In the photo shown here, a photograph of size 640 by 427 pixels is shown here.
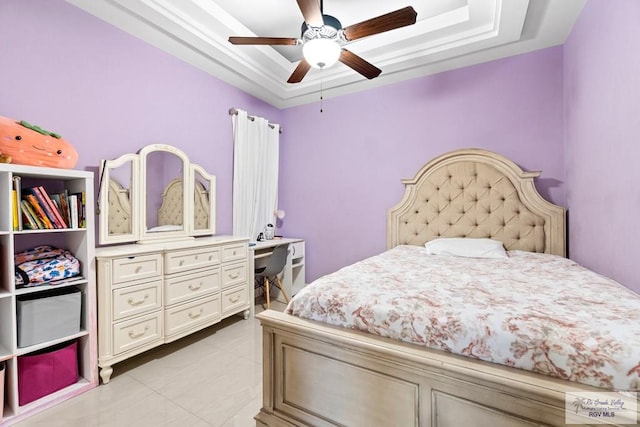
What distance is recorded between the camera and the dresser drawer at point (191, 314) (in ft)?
7.12

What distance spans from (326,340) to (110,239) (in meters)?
1.87

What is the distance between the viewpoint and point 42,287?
1.59 metres

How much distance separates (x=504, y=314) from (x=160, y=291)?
215cm

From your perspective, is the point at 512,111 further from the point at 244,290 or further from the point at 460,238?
the point at 244,290

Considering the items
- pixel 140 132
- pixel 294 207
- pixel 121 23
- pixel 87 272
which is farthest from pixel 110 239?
pixel 294 207

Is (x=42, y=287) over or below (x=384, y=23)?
below

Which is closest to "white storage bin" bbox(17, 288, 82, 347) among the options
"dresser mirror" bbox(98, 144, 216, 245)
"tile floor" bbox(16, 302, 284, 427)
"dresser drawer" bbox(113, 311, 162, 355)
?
"dresser drawer" bbox(113, 311, 162, 355)

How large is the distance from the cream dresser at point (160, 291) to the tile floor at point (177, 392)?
160 millimetres

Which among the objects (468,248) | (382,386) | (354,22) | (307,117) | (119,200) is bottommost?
(382,386)

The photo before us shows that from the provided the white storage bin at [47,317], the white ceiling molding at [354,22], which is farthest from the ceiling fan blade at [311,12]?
the white storage bin at [47,317]

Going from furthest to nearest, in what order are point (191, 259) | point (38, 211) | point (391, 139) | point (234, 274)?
point (391, 139), point (234, 274), point (191, 259), point (38, 211)

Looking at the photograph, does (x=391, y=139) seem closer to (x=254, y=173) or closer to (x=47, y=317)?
(x=254, y=173)

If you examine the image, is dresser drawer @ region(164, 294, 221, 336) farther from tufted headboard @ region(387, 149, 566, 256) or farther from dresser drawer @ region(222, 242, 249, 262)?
tufted headboard @ region(387, 149, 566, 256)

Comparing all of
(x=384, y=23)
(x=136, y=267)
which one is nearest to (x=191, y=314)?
(x=136, y=267)
